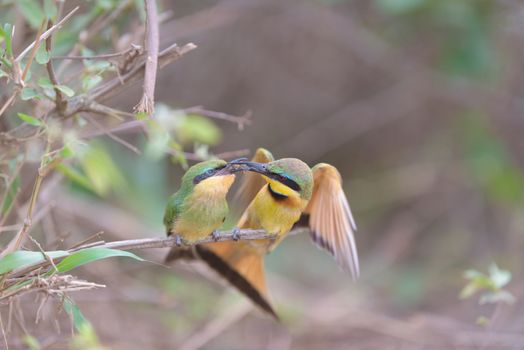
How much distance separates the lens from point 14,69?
1.69 m

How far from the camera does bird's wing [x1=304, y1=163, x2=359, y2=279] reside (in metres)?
2.22

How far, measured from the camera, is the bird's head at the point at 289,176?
6.51ft

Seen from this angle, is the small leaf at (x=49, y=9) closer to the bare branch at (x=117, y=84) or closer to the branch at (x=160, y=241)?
the bare branch at (x=117, y=84)

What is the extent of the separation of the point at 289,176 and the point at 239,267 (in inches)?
24.2

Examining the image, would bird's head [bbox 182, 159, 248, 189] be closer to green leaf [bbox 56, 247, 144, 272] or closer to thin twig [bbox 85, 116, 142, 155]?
thin twig [bbox 85, 116, 142, 155]

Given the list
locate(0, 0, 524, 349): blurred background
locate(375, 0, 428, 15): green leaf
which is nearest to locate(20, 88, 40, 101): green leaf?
locate(0, 0, 524, 349): blurred background

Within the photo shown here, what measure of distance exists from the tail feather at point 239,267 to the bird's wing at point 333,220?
11.4 inches

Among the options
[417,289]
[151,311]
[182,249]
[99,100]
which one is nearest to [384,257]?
[417,289]

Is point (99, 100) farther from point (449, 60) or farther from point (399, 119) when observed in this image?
point (399, 119)

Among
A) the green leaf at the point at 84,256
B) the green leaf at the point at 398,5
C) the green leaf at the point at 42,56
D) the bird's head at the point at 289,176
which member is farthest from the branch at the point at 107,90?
the green leaf at the point at 398,5

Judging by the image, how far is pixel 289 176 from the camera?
6.53 ft

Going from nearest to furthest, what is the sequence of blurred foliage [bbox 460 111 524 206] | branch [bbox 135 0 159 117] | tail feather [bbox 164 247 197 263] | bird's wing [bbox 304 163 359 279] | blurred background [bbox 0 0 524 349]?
branch [bbox 135 0 159 117] → bird's wing [bbox 304 163 359 279] → tail feather [bbox 164 247 197 263] → blurred background [bbox 0 0 524 349] → blurred foliage [bbox 460 111 524 206]

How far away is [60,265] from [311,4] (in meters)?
3.68

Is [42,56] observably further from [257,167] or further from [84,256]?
[257,167]
